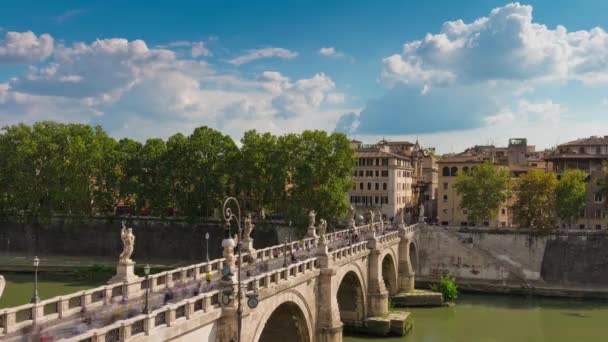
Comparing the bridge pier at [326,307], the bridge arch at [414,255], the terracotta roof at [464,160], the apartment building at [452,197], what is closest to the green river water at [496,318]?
the bridge arch at [414,255]

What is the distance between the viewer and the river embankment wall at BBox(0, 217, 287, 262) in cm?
5872

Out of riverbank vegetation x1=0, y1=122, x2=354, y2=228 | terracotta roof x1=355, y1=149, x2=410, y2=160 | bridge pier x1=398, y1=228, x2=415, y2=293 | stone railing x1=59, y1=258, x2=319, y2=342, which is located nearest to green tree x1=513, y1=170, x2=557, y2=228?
bridge pier x1=398, y1=228, x2=415, y2=293

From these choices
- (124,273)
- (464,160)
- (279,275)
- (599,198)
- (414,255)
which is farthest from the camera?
(464,160)

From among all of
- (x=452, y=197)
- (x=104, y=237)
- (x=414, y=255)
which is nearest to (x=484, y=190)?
(x=452, y=197)

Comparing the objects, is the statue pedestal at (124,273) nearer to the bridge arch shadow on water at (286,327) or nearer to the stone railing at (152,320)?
the stone railing at (152,320)

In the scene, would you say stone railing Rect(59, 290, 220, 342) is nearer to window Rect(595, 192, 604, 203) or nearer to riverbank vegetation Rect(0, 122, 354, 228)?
riverbank vegetation Rect(0, 122, 354, 228)

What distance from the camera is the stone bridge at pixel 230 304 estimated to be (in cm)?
1491

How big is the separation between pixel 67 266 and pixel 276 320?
3308cm

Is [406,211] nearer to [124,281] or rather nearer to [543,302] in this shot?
[543,302]

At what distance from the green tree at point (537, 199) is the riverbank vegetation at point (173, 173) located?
15612 mm

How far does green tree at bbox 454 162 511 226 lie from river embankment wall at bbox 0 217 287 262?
2384cm

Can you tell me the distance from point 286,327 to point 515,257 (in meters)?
31.6

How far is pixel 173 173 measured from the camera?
56406mm

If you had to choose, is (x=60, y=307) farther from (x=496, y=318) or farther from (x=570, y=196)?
(x=570, y=196)
